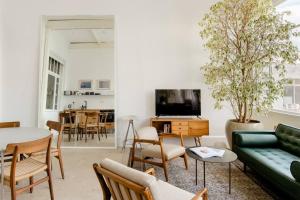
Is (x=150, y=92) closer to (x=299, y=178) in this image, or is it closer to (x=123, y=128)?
(x=123, y=128)

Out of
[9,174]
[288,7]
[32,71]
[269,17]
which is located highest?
[288,7]

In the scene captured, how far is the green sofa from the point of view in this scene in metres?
2.02

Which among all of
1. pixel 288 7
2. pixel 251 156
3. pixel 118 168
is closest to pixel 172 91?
pixel 251 156

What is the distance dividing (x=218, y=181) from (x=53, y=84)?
163 inches

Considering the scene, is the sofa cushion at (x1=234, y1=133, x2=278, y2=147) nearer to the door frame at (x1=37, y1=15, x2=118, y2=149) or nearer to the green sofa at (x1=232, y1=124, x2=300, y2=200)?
the green sofa at (x1=232, y1=124, x2=300, y2=200)

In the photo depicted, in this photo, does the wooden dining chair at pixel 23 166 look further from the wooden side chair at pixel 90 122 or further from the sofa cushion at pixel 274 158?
the sofa cushion at pixel 274 158

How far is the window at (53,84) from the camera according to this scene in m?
4.88

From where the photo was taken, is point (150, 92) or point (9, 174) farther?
point (150, 92)

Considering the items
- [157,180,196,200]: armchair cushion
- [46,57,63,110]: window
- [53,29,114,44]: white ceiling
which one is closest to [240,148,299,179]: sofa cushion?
[157,180,196,200]: armchair cushion

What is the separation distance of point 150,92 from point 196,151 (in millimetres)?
2209

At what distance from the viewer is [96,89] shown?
4.97 m

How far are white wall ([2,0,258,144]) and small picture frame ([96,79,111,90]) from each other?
30 cm

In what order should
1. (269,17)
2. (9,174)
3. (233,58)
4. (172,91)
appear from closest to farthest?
(9,174), (269,17), (233,58), (172,91)

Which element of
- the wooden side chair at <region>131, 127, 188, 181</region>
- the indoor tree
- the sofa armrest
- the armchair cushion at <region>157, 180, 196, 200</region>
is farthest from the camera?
the indoor tree
